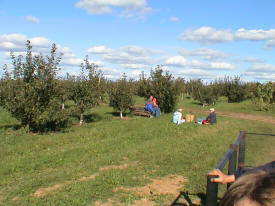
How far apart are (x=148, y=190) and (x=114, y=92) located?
15.4m

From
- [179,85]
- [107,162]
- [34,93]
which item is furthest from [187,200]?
[179,85]

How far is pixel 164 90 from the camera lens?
20.9m

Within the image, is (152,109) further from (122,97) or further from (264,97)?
(264,97)

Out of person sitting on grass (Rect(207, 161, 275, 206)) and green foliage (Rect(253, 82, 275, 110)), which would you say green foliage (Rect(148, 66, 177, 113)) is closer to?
green foliage (Rect(253, 82, 275, 110))

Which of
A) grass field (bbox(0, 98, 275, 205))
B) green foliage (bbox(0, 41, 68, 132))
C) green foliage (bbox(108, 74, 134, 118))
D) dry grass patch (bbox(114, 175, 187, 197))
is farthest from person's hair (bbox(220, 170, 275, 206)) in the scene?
green foliage (bbox(108, 74, 134, 118))

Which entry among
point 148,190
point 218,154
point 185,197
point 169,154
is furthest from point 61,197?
point 218,154

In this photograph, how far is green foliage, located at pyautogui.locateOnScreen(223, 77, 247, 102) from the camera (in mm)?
35312

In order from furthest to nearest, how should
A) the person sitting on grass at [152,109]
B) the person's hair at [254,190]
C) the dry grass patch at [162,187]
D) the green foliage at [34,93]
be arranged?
1. the person sitting on grass at [152,109]
2. the green foliage at [34,93]
3. the dry grass patch at [162,187]
4. the person's hair at [254,190]

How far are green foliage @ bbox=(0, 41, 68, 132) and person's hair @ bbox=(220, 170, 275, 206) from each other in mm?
11885

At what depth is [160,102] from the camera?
69.6ft

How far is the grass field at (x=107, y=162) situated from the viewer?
540cm

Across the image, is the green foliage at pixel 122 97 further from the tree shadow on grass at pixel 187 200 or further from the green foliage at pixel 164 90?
the tree shadow on grass at pixel 187 200

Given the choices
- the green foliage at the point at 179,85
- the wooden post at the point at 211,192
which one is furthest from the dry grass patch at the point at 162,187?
the green foliage at the point at 179,85

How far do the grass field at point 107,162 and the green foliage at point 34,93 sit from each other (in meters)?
0.82
